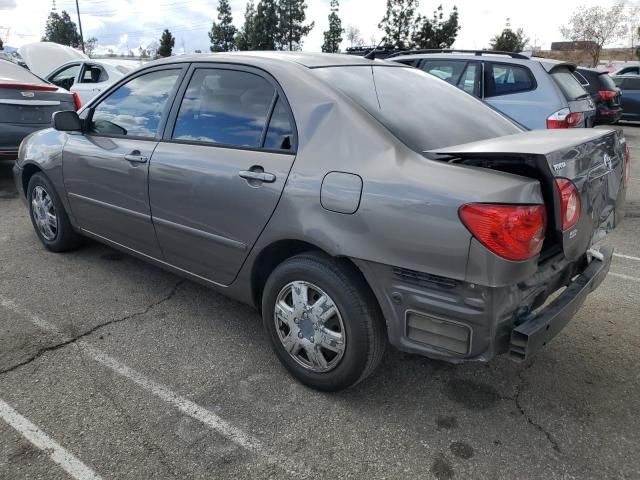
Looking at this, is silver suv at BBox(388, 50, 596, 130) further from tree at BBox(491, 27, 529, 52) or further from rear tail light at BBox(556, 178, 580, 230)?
tree at BBox(491, 27, 529, 52)

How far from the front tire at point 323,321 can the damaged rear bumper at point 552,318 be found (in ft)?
1.99

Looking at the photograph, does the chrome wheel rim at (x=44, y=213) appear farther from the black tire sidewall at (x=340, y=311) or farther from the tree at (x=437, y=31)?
the tree at (x=437, y=31)

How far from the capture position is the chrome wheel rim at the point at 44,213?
444 centimetres

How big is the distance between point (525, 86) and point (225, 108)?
513 cm

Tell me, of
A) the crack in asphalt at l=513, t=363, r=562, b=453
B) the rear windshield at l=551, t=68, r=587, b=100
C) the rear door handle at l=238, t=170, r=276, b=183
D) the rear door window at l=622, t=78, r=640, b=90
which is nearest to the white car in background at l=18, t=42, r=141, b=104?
the rear windshield at l=551, t=68, r=587, b=100

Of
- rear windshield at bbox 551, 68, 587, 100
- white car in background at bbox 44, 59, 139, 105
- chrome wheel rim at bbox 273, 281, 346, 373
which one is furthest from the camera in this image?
white car in background at bbox 44, 59, 139, 105

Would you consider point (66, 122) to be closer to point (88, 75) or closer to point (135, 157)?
point (135, 157)

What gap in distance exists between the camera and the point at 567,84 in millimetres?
6965

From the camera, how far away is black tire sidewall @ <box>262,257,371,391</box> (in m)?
2.37

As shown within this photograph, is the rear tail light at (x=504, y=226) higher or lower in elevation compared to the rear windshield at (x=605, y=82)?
lower

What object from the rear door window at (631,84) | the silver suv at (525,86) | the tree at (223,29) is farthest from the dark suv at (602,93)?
the tree at (223,29)

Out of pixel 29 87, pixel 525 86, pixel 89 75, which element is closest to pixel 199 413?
pixel 29 87

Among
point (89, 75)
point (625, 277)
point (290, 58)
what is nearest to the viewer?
point (290, 58)

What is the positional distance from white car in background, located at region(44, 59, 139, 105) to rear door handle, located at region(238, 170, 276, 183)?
8630 mm
